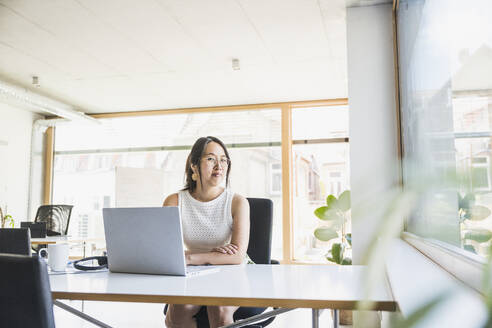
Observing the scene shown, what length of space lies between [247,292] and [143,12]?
2.88 m

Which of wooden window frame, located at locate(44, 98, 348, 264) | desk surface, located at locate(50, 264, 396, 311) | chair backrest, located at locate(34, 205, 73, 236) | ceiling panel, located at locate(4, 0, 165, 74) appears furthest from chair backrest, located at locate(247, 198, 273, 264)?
wooden window frame, located at locate(44, 98, 348, 264)

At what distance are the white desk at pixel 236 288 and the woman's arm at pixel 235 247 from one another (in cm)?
14

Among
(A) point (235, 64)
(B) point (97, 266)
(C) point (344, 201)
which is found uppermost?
(A) point (235, 64)

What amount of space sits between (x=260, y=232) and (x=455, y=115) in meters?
1.37

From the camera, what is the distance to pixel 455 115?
1184 millimetres

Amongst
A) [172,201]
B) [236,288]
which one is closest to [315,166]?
[172,201]

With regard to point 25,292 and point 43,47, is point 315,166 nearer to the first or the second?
point 43,47

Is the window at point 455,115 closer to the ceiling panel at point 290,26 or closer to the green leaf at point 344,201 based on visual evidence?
the ceiling panel at point 290,26

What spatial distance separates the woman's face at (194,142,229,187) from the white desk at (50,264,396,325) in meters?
0.59

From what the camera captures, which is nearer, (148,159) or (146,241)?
(146,241)

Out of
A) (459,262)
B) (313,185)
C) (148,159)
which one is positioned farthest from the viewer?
(148,159)


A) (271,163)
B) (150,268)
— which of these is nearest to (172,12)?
(150,268)

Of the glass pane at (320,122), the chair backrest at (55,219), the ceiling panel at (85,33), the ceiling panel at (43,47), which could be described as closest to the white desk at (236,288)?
the ceiling panel at (85,33)

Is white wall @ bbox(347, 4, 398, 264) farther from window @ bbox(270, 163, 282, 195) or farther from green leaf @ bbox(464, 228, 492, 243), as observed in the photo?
window @ bbox(270, 163, 282, 195)
